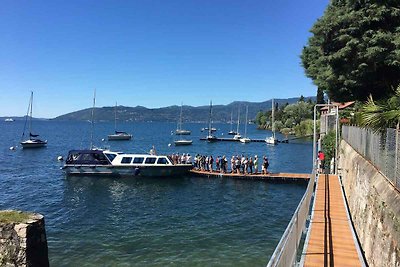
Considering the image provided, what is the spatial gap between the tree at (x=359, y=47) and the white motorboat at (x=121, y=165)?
19719mm

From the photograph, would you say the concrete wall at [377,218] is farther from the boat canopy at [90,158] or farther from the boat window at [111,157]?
the boat canopy at [90,158]

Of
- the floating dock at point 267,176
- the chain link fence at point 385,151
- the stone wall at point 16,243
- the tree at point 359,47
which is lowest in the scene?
the stone wall at point 16,243

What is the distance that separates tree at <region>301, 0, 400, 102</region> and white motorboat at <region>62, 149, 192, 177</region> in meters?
19.7

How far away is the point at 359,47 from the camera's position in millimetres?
21938

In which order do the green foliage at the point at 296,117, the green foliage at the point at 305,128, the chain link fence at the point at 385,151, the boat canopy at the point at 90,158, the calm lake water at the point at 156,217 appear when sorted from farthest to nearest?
the green foliage at the point at 296,117 → the green foliage at the point at 305,128 → the boat canopy at the point at 90,158 → the calm lake water at the point at 156,217 → the chain link fence at the point at 385,151

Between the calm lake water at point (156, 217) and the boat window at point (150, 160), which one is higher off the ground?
the boat window at point (150, 160)

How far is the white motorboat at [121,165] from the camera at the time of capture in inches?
1550

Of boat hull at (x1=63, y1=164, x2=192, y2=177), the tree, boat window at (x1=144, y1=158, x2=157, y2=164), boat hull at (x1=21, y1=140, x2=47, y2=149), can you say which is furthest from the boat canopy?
boat hull at (x1=21, y1=140, x2=47, y2=149)

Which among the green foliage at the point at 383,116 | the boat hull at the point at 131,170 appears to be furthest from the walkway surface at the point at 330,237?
the boat hull at the point at 131,170

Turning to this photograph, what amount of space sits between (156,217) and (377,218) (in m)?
16.8

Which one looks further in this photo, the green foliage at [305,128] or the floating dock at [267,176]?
the green foliage at [305,128]

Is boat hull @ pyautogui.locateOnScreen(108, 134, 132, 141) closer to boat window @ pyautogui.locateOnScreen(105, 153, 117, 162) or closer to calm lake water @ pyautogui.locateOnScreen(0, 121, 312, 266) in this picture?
calm lake water @ pyautogui.locateOnScreen(0, 121, 312, 266)

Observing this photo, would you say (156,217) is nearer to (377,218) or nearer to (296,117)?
(377,218)

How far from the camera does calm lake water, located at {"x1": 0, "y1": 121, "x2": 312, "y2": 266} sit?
16875mm
